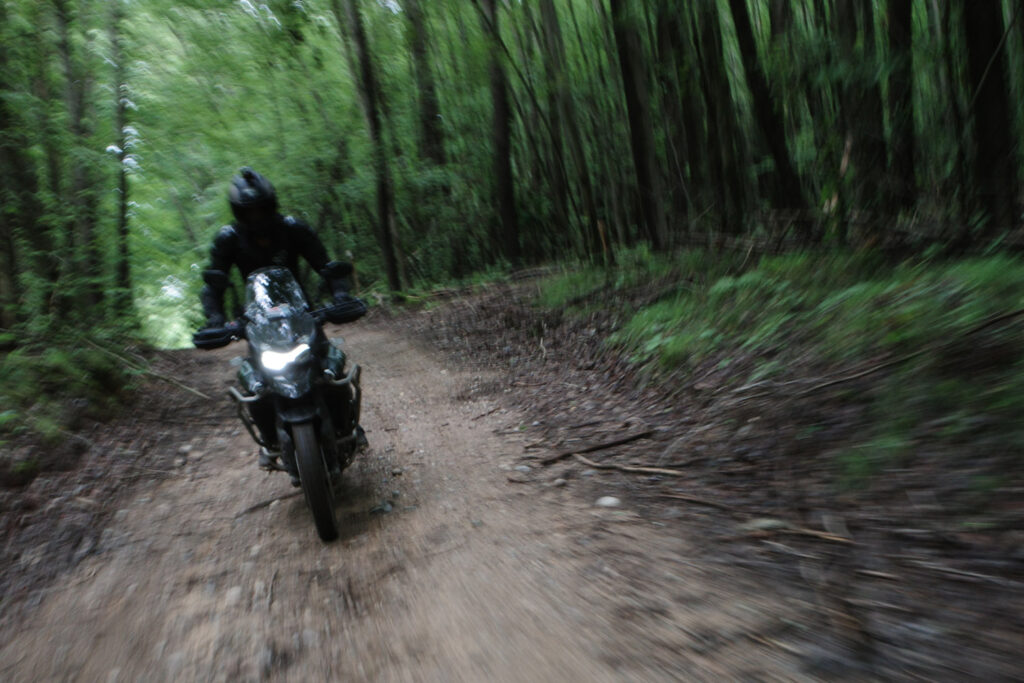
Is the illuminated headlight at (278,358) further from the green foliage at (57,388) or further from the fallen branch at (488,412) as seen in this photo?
the green foliage at (57,388)

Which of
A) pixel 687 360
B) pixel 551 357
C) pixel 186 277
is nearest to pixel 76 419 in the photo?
pixel 551 357

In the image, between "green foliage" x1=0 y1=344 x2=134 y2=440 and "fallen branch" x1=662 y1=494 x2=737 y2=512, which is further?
"green foliage" x1=0 y1=344 x2=134 y2=440

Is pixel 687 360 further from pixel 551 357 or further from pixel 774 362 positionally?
pixel 551 357

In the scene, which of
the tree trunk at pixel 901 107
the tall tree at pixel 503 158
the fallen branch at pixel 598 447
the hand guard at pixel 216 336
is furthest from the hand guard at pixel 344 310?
the tall tree at pixel 503 158

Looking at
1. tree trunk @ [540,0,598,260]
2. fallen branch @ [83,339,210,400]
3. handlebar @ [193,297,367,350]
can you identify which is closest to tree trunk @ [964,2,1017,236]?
tree trunk @ [540,0,598,260]

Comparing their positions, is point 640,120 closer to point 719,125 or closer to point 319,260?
point 719,125

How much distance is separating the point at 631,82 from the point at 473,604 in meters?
6.34

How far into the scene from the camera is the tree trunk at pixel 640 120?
22.5 ft

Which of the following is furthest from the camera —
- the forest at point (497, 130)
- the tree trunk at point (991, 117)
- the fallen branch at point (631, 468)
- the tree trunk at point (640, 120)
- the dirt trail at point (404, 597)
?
the tree trunk at point (640, 120)

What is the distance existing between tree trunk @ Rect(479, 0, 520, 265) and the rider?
6.63 meters

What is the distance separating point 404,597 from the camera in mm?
2664

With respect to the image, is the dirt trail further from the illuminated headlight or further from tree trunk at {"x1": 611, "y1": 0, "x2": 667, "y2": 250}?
tree trunk at {"x1": 611, "y1": 0, "x2": 667, "y2": 250}

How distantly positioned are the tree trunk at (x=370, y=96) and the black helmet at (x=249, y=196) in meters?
10.0

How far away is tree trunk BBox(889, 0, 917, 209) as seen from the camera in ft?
15.1
